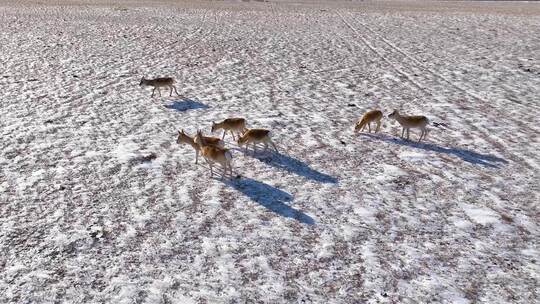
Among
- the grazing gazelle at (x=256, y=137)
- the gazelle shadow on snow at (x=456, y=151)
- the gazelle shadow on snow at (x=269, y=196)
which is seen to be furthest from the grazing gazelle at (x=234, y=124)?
the gazelle shadow on snow at (x=456, y=151)

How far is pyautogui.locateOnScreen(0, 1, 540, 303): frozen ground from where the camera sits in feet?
17.1

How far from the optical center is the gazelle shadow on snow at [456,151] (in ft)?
27.5

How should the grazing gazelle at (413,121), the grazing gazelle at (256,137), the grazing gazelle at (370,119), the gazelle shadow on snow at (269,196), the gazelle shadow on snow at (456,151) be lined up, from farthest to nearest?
1. the grazing gazelle at (370,119)
2. the grazing gazelle at (413,121)
3. the gazelle shadow on snow at (456,151)
4. the grazing gazelle at (256,137)
5. the gazelle shadow on snow at (269,196)

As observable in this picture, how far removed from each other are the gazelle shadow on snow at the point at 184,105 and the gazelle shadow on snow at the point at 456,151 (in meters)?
4.06

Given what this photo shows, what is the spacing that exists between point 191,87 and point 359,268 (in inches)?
365

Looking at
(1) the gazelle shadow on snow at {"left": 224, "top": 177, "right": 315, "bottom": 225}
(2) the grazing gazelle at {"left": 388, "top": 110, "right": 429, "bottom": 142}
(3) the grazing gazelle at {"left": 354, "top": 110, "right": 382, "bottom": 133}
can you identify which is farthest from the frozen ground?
(2) the grazing gazelle at {"left": 388, "top": 110, "right": 429, "bottom": 142}

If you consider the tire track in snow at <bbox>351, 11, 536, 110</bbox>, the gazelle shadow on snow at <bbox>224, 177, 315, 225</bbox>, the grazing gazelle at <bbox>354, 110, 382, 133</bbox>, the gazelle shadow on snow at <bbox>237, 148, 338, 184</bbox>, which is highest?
the grazing gazelle at <bbox>354, 110, 382, 133</bbox>

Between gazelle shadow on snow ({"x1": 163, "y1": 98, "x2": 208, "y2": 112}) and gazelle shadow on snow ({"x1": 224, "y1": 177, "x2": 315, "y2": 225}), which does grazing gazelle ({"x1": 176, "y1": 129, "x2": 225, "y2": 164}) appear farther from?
gazelle shadow on snow ({"x1": 163, "y1": 98, "x2": 208, "y2": 112})

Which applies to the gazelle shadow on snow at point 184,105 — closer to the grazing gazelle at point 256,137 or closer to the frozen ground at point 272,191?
the frozen ground at point 272,191

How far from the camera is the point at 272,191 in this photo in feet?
23.6

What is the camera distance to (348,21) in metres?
32.7

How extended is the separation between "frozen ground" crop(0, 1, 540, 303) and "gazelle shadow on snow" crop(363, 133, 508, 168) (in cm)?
5

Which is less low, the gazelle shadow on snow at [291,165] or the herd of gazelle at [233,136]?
the herd of gazelle at [233,136]

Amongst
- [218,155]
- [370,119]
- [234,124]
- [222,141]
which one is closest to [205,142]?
[222,141]
